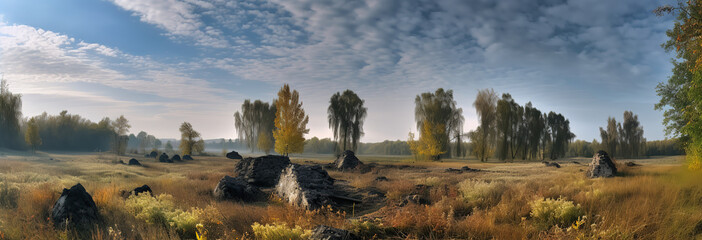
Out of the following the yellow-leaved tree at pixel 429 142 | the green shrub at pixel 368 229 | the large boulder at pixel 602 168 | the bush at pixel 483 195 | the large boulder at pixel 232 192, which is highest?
the yellow-leaved tree at pixel 429 142

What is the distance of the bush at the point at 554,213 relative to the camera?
739 centimetres

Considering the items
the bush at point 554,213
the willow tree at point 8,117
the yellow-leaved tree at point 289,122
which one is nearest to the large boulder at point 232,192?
the bush at point 554,213

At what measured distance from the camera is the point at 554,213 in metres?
7.68

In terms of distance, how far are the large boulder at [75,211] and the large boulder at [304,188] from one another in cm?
541

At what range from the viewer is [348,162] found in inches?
1101

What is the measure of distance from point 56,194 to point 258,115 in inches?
2012

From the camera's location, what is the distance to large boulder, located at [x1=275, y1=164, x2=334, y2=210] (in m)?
11.0

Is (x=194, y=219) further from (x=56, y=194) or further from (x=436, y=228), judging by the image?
(x=56, y=194)

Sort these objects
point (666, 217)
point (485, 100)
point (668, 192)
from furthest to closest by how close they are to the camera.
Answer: point (485, 100), point (668, 192), point (666, 217)

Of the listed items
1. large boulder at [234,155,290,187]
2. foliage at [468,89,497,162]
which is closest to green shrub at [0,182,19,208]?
large boulder at [234,155,290,187]

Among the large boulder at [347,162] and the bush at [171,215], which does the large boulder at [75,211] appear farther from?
the large boulder at [347,162]

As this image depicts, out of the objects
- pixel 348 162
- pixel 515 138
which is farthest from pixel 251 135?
pixel 515 138

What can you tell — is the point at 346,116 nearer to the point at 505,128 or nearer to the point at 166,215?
the point at 505,128

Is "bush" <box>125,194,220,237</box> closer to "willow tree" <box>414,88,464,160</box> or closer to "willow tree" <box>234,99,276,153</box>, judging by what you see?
"willow tree" <box>414,88,464,160</box>
